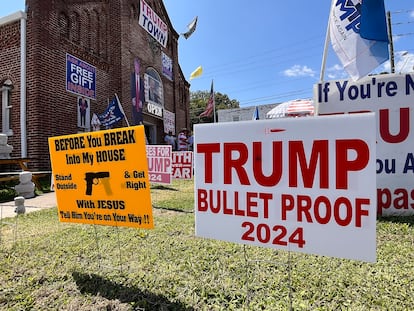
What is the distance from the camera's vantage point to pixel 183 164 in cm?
876

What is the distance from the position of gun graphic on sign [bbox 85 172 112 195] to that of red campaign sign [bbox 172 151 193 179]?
584 cm

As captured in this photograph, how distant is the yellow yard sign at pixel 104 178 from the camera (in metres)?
2.52

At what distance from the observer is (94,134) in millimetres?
2787

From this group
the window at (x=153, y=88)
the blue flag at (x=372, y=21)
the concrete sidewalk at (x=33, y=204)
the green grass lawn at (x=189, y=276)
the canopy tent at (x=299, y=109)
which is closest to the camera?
the green grass lawn at (x=189, y=276)

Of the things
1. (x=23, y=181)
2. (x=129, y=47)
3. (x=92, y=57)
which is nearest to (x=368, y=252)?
(x=23, y=181)

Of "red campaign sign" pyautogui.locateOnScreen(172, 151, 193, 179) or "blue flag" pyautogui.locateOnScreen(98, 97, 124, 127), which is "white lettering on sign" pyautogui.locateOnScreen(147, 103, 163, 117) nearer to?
"blue flag" pyautogui.locateOnScreen(98, 97, 124, 127)

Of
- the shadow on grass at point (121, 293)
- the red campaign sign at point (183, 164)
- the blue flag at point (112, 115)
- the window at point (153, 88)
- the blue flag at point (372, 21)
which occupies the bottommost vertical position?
the shadow on grass at point (121, 293)

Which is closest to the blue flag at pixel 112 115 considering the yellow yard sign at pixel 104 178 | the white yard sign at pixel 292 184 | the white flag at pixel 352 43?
the white flag at pixel 352 43

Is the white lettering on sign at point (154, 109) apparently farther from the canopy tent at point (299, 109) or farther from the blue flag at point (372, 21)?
the blue flag at point (372, 21)

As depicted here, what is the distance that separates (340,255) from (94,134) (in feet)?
7.39

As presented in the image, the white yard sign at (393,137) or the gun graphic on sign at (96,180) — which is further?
the white yard sign at (393,137)

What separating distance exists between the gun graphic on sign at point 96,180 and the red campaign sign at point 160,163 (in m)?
4.74

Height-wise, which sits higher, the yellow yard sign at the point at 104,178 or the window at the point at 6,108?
the window at the point at 6,108

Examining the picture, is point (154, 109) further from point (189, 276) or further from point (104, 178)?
point (189, 276)
